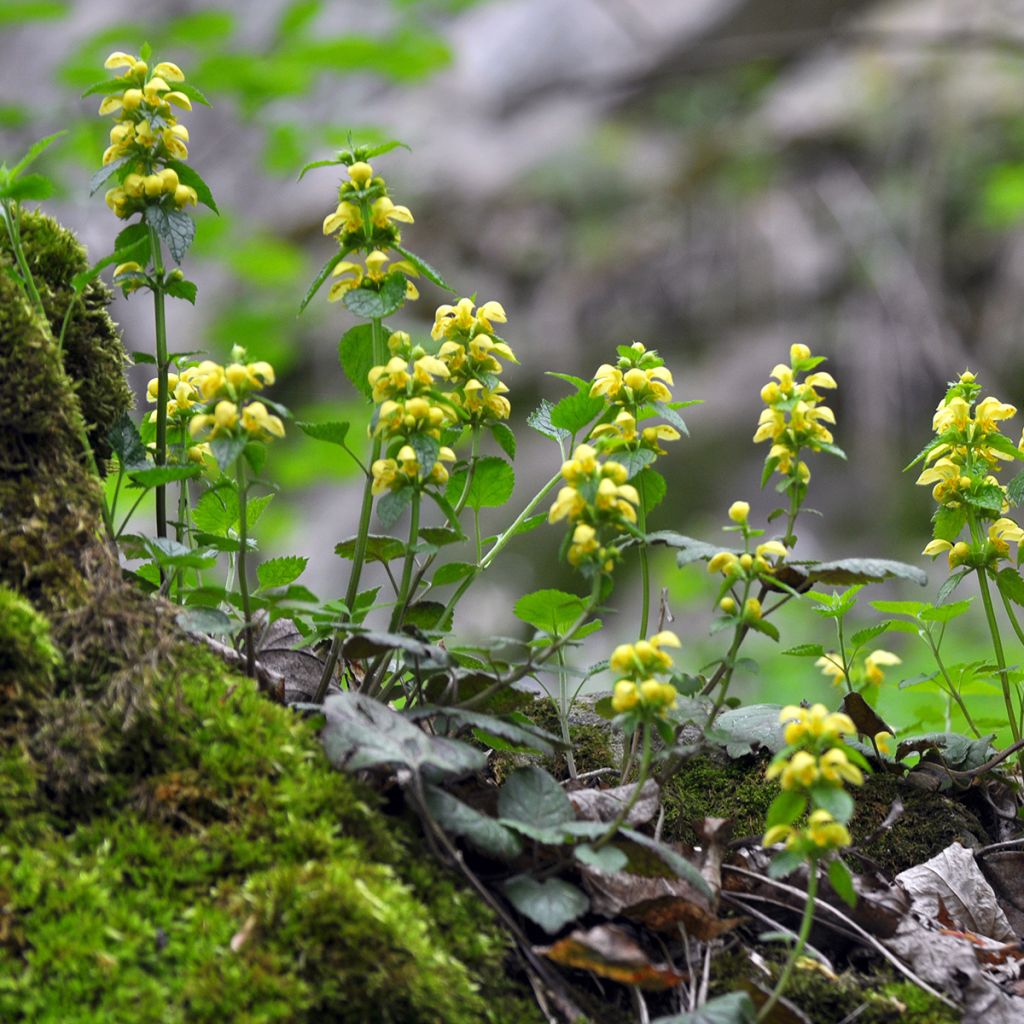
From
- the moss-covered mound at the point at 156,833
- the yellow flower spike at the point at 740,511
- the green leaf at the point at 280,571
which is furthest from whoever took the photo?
the green leaf at the point at 280,571

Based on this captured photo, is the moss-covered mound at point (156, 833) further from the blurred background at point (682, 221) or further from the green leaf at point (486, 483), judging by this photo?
the blurred background at point (682, 221)

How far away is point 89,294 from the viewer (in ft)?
5.91

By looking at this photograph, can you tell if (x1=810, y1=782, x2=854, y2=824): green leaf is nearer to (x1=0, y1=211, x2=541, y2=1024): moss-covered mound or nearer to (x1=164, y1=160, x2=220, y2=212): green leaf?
(x1=0, y1=211, x2=541, y2=1024): moss-covered mound

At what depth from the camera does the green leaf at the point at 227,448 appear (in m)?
1.32

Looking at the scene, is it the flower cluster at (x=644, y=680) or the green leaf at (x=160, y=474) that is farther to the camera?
the green leaf at (x=160, y=474)

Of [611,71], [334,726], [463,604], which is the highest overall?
[611,71]

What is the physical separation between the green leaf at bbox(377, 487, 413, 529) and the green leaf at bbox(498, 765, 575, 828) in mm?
398

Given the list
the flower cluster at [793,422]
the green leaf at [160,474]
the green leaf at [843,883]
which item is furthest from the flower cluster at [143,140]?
the green leaf at [843,883]

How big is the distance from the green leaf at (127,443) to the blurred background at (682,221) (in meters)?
4.14

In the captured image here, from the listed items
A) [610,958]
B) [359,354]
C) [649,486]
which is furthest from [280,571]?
[610,958]

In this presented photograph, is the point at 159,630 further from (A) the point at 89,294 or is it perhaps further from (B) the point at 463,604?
(B) the point at 463,604

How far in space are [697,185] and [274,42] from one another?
4.74m

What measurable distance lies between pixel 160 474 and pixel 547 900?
2.76 feet

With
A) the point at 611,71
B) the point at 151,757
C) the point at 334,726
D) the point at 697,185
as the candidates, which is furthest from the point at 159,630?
the point at 611,71
